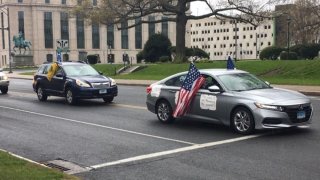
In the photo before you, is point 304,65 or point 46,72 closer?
point 46,72

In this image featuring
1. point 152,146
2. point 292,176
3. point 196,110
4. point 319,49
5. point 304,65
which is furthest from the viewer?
point 319,49

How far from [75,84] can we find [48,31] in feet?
316

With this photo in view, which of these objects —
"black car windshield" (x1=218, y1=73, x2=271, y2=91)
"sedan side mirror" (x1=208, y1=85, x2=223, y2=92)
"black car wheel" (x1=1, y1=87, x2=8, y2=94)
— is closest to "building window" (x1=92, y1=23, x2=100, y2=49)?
"black car wheel" (x1=1, y1=87, x2=8, y2=94)

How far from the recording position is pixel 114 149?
946 centimetres

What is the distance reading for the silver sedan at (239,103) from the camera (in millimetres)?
10234

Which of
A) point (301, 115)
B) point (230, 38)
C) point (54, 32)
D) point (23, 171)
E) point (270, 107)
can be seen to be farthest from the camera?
point (230, 38)

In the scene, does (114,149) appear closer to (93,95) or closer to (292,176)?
(292,176)

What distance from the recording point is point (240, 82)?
1159 cm

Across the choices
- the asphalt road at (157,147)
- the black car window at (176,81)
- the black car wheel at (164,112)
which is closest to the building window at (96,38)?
the asphalt road at (157,147)

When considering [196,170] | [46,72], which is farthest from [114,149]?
[46,72]

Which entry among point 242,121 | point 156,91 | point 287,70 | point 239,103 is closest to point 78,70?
point 156,91

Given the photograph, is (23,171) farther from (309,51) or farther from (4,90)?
(309,51)

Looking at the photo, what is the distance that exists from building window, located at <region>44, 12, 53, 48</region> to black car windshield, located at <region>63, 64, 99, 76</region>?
94.1 meters

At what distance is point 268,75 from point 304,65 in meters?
2.49
